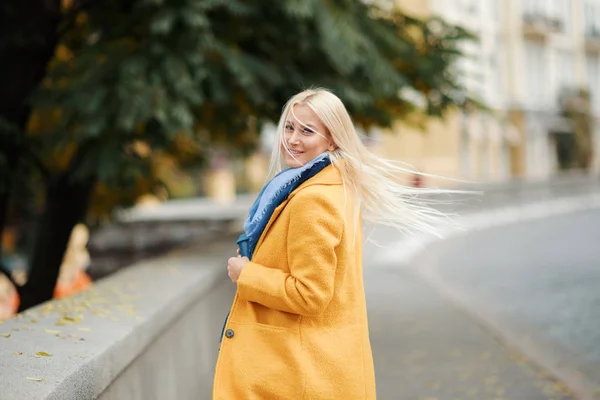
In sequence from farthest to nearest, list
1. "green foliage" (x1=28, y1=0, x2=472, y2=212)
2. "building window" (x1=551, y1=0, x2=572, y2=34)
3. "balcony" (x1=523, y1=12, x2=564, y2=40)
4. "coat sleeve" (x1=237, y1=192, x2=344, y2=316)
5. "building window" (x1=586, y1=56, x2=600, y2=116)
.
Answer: "building window" (x1=586, y1=56, x2=600, y2=116) < "building window" (x1=551, y1=0, x2=572, y2=34) < "balcony" (x1=523, y1=12, x2=564, y2=40) < "green foliage" (x1=28, y1=0, x2=472, y2=212) < "coat sleeve" (x1=237, y1=192, x2=344, y2=316)

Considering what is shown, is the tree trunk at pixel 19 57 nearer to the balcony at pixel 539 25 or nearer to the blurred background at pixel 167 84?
the blurred background at pixel 167 84

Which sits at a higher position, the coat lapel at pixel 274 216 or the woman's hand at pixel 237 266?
the coat lapel at pixel 274 216

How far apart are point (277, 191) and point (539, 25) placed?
50.4 meters

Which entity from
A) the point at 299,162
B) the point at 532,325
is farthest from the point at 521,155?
the point at 299,162

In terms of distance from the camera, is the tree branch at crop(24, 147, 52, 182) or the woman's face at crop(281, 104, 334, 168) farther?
the tree branch at crop(24, 147, 52, 182)

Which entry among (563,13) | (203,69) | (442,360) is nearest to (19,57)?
(203,69)

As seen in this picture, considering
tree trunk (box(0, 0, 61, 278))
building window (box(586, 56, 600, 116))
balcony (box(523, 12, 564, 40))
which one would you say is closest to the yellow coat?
tree trunk (box(0, 0, 61, 278))

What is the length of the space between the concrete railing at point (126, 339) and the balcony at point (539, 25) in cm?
4627

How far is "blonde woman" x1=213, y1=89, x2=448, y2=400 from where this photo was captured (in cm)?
248

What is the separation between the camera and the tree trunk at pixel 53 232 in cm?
845

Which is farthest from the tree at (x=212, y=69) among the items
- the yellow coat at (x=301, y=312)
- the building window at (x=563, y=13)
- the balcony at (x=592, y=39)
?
the balcony at (x=592, y=39)

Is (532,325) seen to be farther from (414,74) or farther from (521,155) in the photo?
(521,155)

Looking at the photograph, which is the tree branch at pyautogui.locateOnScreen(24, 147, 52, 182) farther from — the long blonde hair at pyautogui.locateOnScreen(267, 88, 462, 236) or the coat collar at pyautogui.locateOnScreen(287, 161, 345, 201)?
the coat collar at pyautogui.locateOnScreen(287, 161, 345, 201)

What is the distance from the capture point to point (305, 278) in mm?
2469
